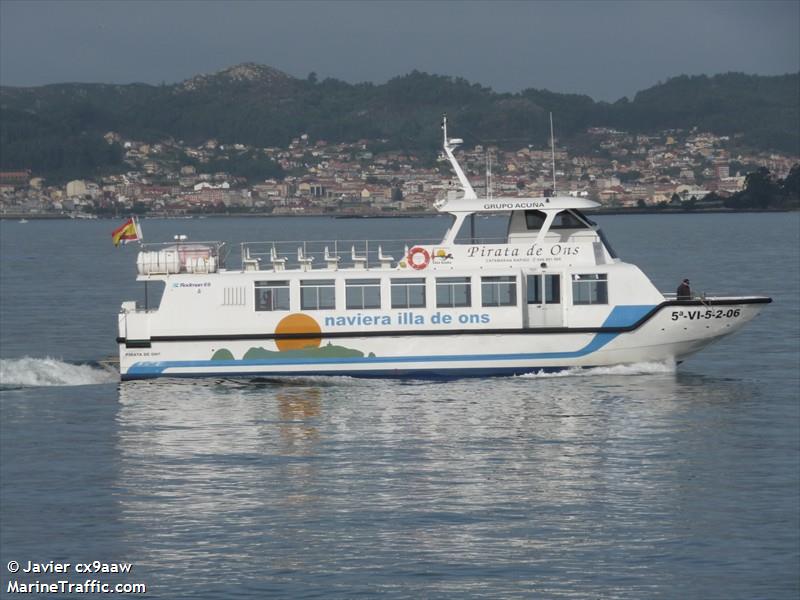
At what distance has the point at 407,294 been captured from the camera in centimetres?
3478

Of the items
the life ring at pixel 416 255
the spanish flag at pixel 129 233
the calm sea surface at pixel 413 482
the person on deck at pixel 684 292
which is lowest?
the calm sea surface at pixel 413 482

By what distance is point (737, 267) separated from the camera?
77.6 m

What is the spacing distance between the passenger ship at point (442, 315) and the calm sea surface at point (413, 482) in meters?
0.61

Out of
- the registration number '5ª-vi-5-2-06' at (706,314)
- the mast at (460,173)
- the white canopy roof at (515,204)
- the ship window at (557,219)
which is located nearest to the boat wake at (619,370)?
the registration number '5ª-vi-5-2-06' at (706,314)

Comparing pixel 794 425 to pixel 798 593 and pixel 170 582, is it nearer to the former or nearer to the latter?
pixel 798 593

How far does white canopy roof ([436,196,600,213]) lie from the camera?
3531 centimetres

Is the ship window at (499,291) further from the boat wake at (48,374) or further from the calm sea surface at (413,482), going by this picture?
the boat wake at (48,374)

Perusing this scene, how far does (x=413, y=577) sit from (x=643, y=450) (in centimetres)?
827

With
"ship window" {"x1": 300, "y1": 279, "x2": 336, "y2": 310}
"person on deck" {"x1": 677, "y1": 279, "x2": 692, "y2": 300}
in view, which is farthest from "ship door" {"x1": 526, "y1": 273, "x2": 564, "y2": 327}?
"ship window" {"x1": 300, "y1": 279, "x2": 336, "y2": 310}

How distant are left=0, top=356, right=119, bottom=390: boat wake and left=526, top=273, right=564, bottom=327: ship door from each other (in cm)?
1012

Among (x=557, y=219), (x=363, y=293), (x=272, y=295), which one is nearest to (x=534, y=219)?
(x=557, y=219)

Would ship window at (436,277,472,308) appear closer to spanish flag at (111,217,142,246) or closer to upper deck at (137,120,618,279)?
upper deck at (137,120,618,279)

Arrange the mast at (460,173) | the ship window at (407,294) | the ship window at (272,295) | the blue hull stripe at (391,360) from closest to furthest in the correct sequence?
the blue hull stripe at (391,360) < the ship window at (407,294) < the ship window at (272,295) < the mast at (460,173)

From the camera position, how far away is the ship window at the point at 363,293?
34812 mm
